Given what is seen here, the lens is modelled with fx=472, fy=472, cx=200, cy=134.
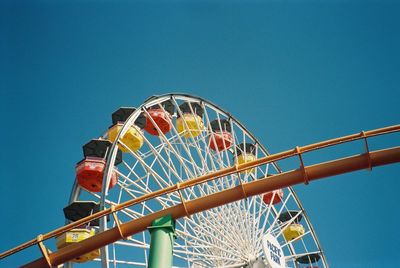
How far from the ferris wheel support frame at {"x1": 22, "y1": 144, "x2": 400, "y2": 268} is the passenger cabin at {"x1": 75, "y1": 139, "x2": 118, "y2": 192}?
520cm

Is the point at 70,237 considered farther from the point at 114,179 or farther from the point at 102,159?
the point at 102,159

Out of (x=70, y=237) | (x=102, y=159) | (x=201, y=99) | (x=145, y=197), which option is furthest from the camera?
(x=201, y=99)

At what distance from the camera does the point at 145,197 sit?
353 inches

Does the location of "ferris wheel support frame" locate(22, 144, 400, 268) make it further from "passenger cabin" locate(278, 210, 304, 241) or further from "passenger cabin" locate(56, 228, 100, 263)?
"passenger cabin" locate(278, 210, 304, 241)

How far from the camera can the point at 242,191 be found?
8.77 meters

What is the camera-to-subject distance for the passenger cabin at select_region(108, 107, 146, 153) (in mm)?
14195

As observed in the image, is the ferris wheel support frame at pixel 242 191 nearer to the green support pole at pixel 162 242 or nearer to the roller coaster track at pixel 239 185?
the roller coaster track at pixel 239 185

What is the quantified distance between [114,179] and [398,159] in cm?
777

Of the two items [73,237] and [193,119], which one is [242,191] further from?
[193,119]

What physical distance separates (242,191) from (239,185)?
126mm

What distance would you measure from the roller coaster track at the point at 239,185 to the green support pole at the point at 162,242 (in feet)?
0.56

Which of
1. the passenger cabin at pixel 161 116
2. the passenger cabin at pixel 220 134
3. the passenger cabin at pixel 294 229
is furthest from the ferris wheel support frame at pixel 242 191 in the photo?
A: the passenger cabin at pixel 294 229

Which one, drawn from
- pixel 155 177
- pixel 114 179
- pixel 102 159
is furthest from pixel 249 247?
pixel 102 159

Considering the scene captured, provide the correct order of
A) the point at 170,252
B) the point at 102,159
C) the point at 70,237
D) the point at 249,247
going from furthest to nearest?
the point at 102,159 → the point at 249,247 → the point at 70,237 → the point at 170,252
